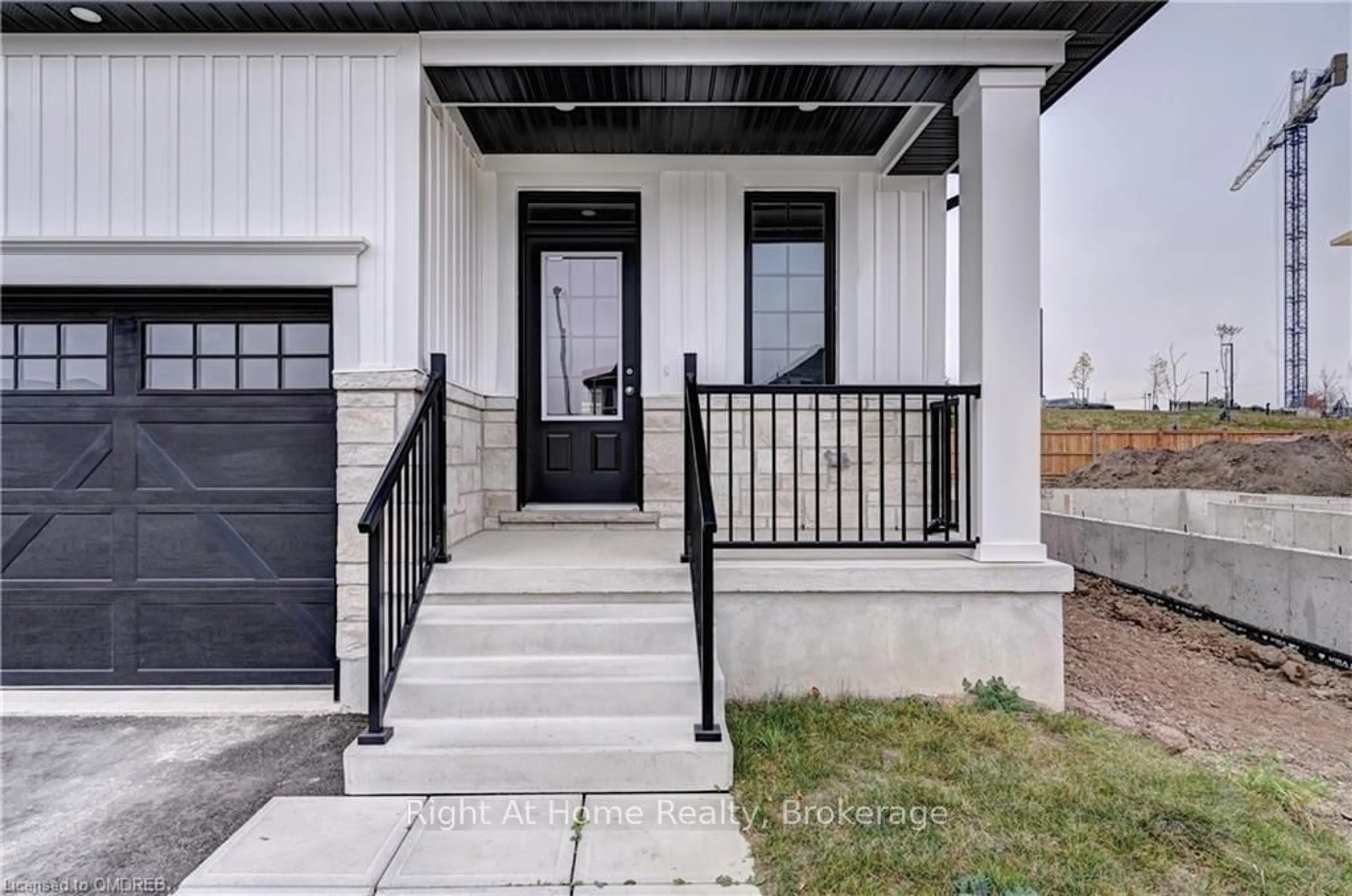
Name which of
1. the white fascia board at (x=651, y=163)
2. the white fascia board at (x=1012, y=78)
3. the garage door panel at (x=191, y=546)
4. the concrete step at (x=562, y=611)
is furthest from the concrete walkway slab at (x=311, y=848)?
the white fascia board at (x=1012, y=78)

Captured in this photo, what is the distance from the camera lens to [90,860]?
2209mm

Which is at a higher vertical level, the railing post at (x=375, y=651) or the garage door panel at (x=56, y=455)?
the garage door panel at (x=56, y=455)

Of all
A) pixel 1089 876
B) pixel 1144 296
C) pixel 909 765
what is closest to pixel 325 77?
pixel 909 765

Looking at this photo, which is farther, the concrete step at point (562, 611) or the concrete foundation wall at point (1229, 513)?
the concrete foundation wall at point (1229, 513)

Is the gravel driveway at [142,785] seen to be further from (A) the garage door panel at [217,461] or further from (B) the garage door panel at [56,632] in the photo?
(A) the garage door panel at [217,461]

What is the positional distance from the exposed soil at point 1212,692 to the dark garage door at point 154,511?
3917 mm

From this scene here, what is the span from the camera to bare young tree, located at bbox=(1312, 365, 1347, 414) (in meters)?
18.5

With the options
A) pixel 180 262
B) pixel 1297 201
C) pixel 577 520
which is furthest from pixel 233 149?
pixel 1297 201

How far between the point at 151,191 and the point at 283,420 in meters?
1.22

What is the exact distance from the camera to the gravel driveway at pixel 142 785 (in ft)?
7.25

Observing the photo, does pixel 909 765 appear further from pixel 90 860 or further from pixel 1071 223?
pixel 1071 223

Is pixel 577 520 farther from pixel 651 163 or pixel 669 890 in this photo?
pixel 669 890

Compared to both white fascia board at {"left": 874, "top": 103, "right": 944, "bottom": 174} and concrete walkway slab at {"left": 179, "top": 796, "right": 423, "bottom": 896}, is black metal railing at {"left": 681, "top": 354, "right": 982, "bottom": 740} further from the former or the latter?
concrete walkway slab at {"left": 179, "top": 796, "right": 423, "bottom": 896}

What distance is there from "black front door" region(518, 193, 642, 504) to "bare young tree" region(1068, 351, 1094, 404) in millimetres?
19609
